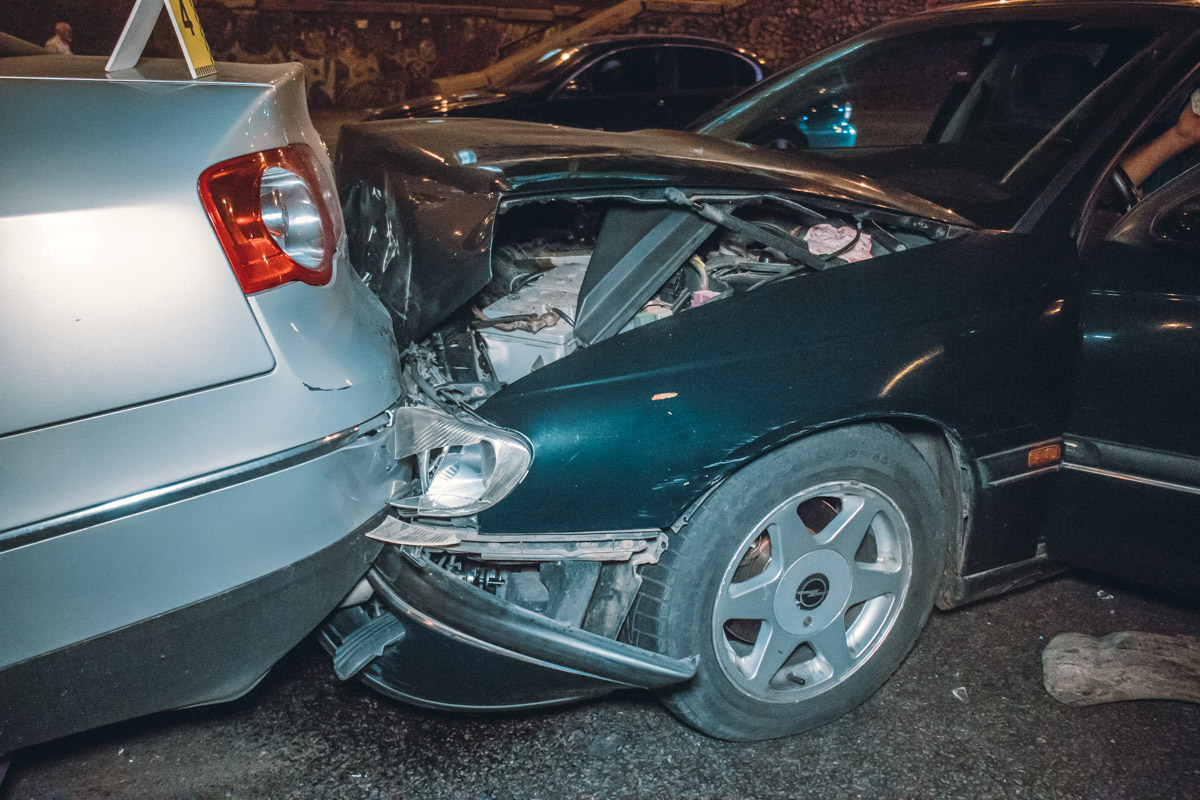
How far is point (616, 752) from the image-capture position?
212 centimetres

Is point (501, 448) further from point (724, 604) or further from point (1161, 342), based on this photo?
point (1161, 342)

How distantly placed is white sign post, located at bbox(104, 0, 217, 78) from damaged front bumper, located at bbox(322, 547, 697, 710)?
1043mm

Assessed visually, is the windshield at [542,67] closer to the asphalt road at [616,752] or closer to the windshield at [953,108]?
the windshield at [953,108]

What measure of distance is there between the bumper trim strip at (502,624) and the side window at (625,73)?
7320 mm

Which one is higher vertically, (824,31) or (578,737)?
(824,31)

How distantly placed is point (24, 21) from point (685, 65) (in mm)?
13298

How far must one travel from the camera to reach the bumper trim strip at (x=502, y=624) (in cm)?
173

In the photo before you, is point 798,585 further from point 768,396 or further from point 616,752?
point 616,752

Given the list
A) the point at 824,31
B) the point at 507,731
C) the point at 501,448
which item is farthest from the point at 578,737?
the point at 824,31

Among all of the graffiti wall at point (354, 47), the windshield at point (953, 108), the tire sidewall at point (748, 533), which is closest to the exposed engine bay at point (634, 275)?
the windshield at point (953, 108)

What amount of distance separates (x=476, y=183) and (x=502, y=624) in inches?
39.6

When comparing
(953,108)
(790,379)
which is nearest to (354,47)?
(953,108)

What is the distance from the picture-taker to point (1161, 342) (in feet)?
6.88

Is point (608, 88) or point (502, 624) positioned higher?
point (608, 88)
